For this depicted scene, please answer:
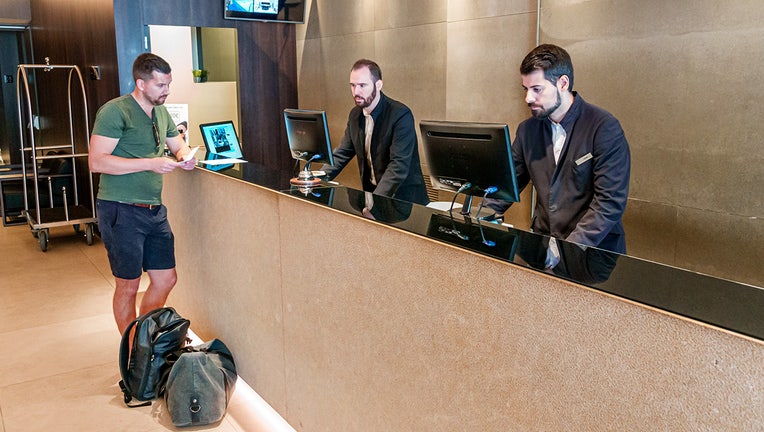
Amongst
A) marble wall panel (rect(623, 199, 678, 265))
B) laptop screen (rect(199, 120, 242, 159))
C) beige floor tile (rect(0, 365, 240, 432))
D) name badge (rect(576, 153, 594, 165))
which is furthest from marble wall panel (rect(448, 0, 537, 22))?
beige floor tile (rect(0, 365, 240, 432))

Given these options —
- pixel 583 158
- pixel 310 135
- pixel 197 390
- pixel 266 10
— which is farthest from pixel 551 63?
pixel 266 10

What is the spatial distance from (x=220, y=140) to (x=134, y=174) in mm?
1517

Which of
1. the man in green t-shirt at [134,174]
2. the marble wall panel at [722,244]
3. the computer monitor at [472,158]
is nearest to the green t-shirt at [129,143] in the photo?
the man in green t-shirt at [134,174]

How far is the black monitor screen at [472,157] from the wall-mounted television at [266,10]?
5.72 m

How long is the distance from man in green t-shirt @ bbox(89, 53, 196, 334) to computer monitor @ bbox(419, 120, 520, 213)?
1.62m

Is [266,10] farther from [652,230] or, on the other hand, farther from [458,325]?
[458,325]

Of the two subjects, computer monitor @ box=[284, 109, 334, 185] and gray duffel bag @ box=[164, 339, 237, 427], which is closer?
gray duffel bag @ box=[164, 339, 237, 427]

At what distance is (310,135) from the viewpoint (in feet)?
12.4

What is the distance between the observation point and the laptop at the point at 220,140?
5.15 metres

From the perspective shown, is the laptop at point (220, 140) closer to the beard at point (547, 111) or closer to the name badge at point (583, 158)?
the beard at point (547, 111)

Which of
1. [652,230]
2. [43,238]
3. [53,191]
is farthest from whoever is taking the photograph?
[53,191]

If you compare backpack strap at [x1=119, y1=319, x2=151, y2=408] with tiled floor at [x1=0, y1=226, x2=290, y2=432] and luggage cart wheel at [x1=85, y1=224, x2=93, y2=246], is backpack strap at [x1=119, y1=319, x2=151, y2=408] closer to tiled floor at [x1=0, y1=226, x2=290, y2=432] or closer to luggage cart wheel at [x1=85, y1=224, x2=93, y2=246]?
tiled floor at [x1=0, y1=226, x2=290, y2=432]

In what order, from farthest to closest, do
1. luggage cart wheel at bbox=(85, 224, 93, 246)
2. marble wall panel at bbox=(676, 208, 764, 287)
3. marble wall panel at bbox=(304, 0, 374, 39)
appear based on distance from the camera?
1. luggage cart wheel at bbox=(85, 224, 93, 246)
2. marble wall panel at bbox=(304, 0, 374, 39)
3. marble wall panel at bbox=(676, 208, 764, 287)

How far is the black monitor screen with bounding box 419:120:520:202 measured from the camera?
8.44 feet
